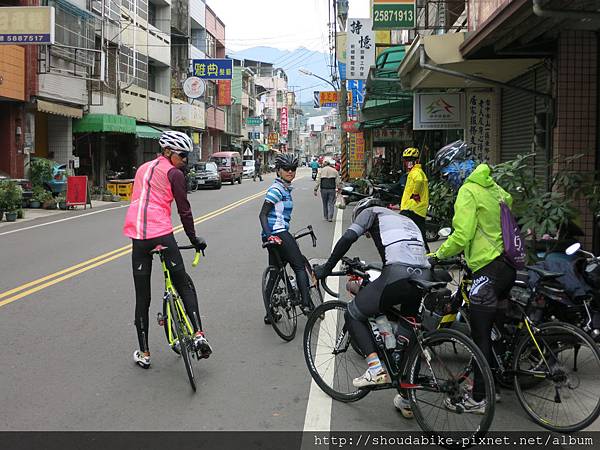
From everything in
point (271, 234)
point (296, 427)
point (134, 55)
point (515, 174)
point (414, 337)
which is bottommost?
point (296, 427)

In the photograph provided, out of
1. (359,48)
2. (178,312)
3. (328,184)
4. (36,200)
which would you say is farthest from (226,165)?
(178,312)

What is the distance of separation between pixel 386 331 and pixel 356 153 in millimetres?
33552

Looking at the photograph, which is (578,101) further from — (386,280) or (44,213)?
(44,213)

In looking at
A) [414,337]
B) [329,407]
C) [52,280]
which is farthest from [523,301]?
[52,280]

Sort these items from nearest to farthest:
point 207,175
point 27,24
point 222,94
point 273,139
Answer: point 27,24 → point 207,175 → point 222,94 → point 273,139

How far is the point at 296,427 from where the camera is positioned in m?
4.43

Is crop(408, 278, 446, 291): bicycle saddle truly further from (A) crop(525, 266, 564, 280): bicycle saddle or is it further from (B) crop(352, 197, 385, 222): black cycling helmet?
(A) crop(525, 266, 564, 280): bicycle saddle

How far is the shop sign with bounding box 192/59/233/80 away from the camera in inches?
1523

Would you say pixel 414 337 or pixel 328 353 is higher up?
pixel 414 337

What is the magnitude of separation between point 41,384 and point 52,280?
467cm

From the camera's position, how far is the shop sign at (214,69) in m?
38.7

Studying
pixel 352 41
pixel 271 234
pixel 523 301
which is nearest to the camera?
pixel 523 301

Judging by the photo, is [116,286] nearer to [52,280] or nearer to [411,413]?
[52,280]

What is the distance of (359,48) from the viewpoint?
22469mm
